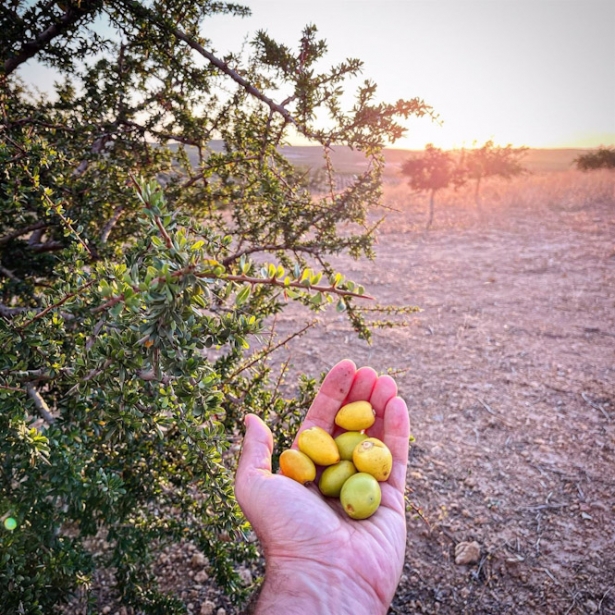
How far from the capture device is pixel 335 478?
1.91m

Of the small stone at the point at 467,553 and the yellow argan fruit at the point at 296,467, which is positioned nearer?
the yellow argan fruit at the point at 296,467

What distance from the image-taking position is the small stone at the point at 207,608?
95.5 inches

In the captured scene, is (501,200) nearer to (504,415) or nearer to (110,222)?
(504,415)

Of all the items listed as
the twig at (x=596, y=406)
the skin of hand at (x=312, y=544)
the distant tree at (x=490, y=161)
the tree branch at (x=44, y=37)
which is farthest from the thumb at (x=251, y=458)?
the distant tree at (x=490, y=161)

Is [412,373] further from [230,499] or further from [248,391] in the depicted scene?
[230,499]

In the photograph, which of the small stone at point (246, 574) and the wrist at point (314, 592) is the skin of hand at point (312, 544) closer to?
the wrist at point (314, 592)

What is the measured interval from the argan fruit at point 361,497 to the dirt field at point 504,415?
18cm

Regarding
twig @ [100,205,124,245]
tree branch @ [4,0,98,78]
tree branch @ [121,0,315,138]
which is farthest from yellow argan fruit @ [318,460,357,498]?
tree branch @ [4,0,98,78]

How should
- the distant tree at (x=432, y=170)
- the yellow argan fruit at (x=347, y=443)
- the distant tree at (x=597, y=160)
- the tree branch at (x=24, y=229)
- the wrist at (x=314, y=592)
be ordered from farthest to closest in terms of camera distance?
the distant tree at (x=597, y=160) → the distant tree at (x=432, y=170) → the tree branch at (x=24, y=229) → the yellow argan fruit at (x=347, y=443) → the wrist at (x=314, y=592)

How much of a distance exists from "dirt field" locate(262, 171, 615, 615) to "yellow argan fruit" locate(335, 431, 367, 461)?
37 centimetres

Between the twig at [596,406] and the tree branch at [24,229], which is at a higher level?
the tree branch at [24,229]

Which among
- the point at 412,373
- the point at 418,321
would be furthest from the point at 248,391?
the point at 418,321

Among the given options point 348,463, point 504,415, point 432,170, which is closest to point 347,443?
point 348,463

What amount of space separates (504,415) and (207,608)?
3.07m
